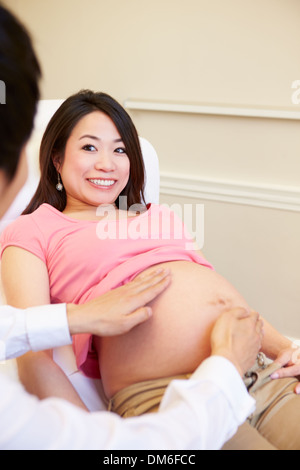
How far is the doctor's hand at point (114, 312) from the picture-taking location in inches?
39.3

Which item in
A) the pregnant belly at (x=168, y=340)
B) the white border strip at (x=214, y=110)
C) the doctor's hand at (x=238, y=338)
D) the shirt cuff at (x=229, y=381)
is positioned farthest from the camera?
the white border strip at (x=214, y=110)

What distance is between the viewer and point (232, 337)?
0.97 meters

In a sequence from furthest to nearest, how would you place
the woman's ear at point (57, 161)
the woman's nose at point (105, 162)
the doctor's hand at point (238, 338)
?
the woman's ear at point (57, 161), the woman's nose at point (105, 162), the doctor's hand at point (238, 338)

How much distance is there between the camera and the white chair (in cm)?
122

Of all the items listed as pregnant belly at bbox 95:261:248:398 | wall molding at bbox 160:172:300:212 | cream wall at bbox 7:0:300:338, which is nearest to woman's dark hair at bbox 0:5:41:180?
pregnant belly at bbox 95:261:248:398

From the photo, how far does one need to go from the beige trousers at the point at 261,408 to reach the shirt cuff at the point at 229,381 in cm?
18

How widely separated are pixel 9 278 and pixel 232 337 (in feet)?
1.93

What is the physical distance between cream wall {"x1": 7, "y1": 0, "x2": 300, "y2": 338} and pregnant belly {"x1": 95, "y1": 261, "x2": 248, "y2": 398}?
109cm

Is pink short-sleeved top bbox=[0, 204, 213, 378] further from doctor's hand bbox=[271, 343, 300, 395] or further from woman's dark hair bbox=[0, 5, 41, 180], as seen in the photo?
woman's dark hair bbox=[0, 5, 41, 180]

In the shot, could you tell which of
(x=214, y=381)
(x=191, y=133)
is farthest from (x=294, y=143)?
(x=214, y=381)

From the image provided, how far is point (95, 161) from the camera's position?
147 centimetres

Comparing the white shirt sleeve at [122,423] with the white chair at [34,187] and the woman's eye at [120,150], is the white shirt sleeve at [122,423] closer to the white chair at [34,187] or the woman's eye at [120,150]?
the white chair at [34,187]

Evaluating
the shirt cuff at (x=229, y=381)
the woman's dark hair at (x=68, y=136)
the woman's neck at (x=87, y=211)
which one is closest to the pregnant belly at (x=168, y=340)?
the shirt cuff at (x=229, y=381)

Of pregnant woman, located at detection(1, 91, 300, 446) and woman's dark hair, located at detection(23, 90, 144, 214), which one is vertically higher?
woman's dark hair, located at detection(23, 90, 144, 214)
